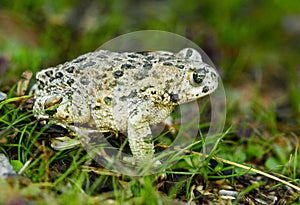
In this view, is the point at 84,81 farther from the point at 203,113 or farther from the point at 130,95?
the point at 203,113

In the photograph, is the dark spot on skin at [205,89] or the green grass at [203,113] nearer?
the green grass at [203,113]

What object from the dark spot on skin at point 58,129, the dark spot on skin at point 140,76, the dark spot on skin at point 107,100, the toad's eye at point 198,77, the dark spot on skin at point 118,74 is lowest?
the dark spot on skin at point 58,129

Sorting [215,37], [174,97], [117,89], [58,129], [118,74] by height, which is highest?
[215,37]

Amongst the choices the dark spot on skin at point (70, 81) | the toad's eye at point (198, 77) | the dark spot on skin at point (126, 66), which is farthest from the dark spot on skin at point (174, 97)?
the dark spot on skin at point (70, 81)

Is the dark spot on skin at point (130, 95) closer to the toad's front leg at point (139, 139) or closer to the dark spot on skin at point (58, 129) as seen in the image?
the toad's front leg at point (139, 139)

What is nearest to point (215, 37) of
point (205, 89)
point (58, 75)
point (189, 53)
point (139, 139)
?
point (189, 53)

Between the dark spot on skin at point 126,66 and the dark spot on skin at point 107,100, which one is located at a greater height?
the dark spot on skin at point 126,66

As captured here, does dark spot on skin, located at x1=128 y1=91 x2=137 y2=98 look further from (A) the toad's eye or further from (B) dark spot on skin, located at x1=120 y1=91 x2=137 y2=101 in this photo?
(A) the toad's eye

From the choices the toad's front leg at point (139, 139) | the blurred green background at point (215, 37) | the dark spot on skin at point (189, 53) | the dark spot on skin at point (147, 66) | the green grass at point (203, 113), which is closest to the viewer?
the green grass at point (203, 113)
